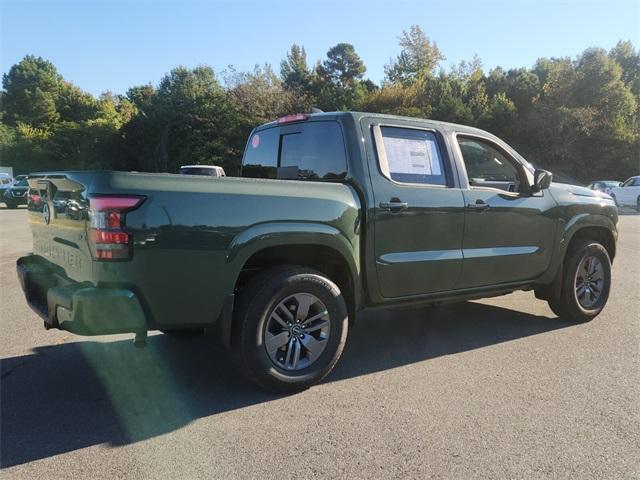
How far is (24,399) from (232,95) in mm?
41071

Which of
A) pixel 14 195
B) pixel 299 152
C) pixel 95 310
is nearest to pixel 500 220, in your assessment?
pixel 299 152

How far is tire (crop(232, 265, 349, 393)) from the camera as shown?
3.62 meters

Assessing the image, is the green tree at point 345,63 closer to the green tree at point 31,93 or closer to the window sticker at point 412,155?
the green tree at point 31,93

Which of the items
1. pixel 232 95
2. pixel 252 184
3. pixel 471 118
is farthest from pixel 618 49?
pixel 252 184

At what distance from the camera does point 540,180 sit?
5160 millimetres

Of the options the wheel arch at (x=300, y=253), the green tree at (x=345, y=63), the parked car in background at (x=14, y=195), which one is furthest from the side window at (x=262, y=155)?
the green tree at (x=345, y=63)

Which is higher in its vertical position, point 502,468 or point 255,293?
point 255,293

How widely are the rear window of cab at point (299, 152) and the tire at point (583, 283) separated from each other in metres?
2.91

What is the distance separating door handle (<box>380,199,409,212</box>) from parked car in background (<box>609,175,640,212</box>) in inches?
996

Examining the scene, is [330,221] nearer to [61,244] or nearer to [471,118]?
[61,244]

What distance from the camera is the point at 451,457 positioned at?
2.95 meters

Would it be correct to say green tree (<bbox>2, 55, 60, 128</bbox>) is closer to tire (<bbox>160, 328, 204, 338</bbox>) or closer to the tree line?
the tree line

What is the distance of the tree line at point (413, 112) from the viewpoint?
129 ft

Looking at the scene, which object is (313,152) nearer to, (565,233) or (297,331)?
(297,331)
